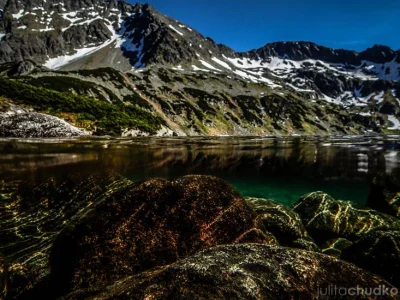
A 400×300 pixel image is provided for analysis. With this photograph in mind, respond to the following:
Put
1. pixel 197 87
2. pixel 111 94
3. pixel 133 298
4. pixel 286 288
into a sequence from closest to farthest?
pixel 133 298, pixel 286 288, pixel 111 94, pixel 197 87

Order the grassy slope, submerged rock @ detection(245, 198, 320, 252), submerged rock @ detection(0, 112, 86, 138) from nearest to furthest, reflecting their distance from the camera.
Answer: submerged rock @ detection(245, 198, 320, 252) → submerged rock @ detection(0, 112, 86, 138) → the grassy slope

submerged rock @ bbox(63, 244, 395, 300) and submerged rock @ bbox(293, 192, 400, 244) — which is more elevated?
submerged rock @ bbox(63, 244, 395, 300)

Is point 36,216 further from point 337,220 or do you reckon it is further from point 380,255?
point 337,220

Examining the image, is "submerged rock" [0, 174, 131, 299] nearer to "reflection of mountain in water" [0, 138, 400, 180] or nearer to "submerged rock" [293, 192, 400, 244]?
"reflection of mountain in water" [0, 138, 400, 180]

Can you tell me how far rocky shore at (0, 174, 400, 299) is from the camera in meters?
3.45

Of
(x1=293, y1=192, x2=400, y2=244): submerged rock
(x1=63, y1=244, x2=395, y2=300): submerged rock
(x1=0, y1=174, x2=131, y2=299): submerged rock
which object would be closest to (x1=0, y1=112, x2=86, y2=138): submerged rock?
(x1=0, y1=174, x2=131, y2=299): submerged rock

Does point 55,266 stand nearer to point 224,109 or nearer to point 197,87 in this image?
point 224,109

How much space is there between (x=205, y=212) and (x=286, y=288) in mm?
3602

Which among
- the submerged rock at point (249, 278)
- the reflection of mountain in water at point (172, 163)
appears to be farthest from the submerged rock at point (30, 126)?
the submerged rock at point (249, 278)

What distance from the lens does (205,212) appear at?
6.87 m

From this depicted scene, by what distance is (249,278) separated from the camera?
342cm

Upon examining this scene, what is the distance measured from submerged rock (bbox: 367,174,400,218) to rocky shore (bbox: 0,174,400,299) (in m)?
3.70

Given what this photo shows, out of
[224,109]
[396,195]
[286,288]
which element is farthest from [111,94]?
[286,288]

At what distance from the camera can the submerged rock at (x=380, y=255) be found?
6.55 meters
